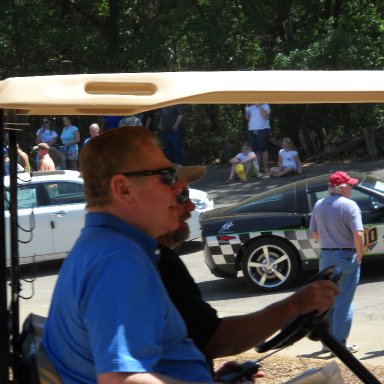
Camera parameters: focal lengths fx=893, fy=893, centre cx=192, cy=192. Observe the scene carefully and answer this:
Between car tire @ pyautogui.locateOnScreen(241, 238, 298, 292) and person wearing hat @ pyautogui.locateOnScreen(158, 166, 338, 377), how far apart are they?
Answer: 7676 mm

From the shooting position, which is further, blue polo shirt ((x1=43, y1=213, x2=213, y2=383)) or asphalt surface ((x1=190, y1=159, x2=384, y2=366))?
asphalt surface ((x1=190, y1=159, x2=384, y2=366))

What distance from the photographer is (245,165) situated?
20016 millimetres

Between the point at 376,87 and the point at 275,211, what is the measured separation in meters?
8.73


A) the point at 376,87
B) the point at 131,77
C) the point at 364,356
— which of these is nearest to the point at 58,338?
the point at 131,77

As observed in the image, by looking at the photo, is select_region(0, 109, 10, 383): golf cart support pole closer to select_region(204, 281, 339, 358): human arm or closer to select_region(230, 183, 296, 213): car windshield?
select_region(204, 281, 339, 358): human arm

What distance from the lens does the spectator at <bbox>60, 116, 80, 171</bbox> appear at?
20.2 m

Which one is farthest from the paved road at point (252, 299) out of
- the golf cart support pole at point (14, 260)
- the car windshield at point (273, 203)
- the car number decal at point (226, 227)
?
the golf cart support pole at point (14, 260)

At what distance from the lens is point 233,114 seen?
80.5 feet

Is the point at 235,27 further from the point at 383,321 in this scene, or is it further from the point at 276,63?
the point at 383,321

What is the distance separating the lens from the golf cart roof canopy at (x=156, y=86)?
2414 millimetres

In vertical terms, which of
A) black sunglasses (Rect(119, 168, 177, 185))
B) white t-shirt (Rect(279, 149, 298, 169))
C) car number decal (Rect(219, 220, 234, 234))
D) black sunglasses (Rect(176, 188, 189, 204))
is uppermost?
black sunglasses (Rect(119, 168, 177, 185))

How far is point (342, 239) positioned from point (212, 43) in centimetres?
1655

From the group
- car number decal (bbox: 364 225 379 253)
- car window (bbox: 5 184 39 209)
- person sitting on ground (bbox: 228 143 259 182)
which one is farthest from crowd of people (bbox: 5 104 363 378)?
person sitting on ground (bbox: 228 143 259 182)

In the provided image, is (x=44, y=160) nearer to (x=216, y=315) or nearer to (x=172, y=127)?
(x=172, y=127)
